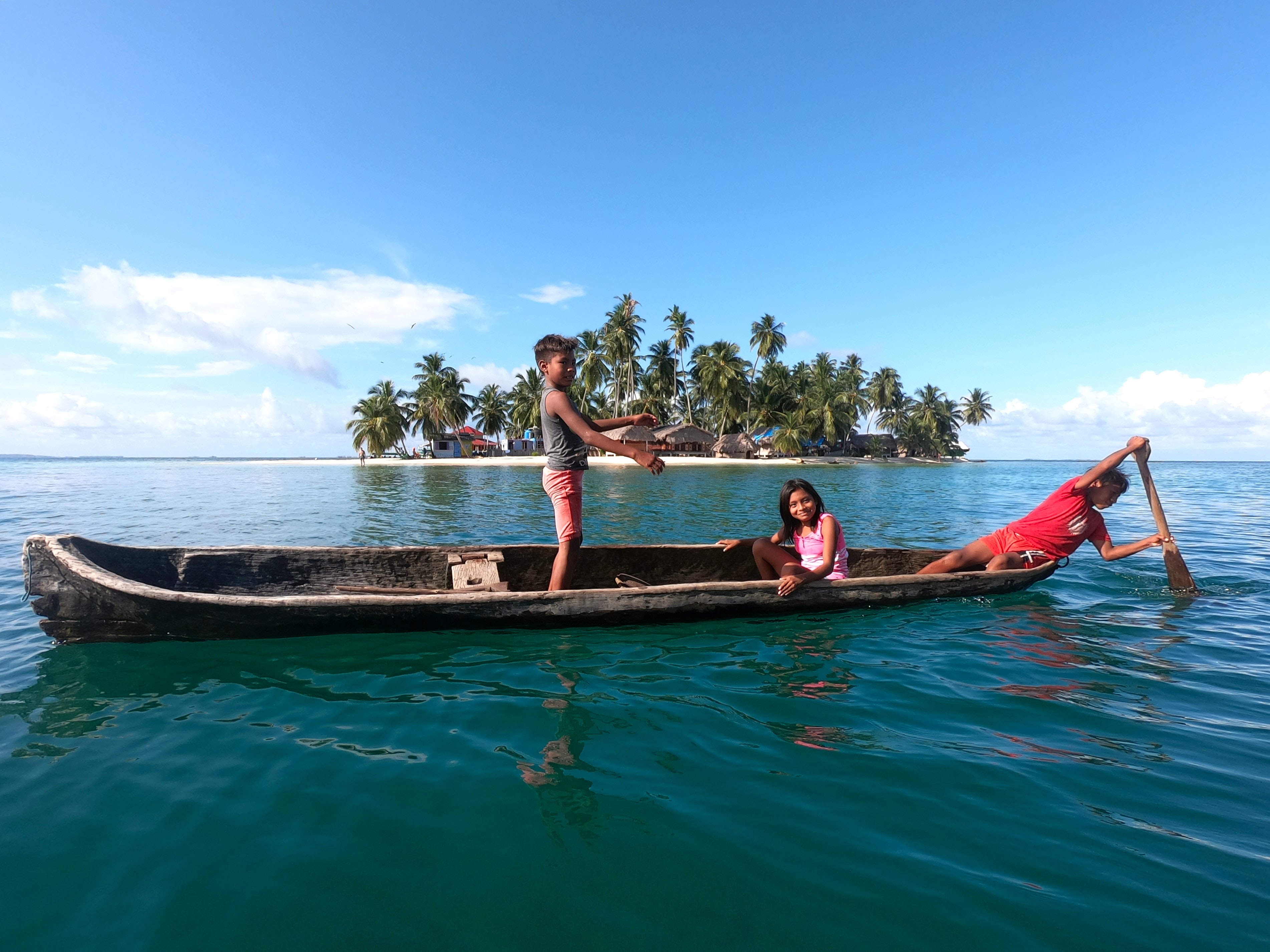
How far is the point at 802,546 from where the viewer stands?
5.70m

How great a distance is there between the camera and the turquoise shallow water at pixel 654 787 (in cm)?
198

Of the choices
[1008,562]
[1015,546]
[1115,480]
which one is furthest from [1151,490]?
[1008,562]

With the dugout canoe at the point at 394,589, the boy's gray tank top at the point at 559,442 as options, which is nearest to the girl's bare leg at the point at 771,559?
the dugout canoe at the point at 394,589

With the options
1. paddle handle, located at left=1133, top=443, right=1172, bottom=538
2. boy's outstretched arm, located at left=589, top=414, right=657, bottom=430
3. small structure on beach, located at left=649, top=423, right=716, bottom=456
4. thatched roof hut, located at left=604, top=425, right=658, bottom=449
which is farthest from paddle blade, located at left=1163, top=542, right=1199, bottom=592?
small structure on beach, located at left=649, top=423, right=716, bottom=456

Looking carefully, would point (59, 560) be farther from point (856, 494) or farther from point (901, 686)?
point (856, 494)

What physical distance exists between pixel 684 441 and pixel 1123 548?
50680 mm

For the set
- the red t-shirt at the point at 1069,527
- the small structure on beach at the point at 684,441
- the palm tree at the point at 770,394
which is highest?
the palm tree at the point at 770,394

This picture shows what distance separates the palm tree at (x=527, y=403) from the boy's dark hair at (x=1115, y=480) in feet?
172

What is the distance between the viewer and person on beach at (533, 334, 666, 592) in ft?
15.7

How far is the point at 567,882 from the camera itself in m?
2.11

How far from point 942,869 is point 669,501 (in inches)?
700

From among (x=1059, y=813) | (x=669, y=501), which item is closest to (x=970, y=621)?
(x=1059, y=813)

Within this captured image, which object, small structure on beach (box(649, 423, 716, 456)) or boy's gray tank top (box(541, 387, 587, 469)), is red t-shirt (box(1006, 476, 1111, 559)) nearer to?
boy's gray tank top (box(541, 387, 587, 469))

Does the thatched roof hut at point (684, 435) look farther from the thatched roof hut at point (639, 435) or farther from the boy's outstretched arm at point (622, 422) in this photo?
the boy's outstretched arm at point (622, 422)
